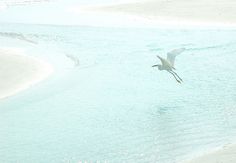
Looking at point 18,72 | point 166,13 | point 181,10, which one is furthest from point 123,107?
point 181,10

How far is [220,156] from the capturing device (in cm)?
858

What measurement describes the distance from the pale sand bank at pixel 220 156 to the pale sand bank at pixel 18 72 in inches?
250

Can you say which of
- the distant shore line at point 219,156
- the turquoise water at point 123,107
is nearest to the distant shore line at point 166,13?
the turquoise water at point 123,107

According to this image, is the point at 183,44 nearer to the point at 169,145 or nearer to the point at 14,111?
the point at 14,111

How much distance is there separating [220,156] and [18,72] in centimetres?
847

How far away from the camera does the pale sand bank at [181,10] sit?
26.7 m

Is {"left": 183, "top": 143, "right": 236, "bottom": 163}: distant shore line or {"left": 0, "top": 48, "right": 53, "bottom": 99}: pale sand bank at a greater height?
{"left": 0, "top": 48, "right": 53, "bottom": 99}: pale sand bank

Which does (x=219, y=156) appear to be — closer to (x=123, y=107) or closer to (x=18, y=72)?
(x=123, y=107)

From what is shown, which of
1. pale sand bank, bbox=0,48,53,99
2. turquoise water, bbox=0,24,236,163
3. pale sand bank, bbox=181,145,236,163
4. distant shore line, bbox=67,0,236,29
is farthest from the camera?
distant shore line, bbox=67,0,236,29

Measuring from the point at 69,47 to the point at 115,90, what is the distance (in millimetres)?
7281

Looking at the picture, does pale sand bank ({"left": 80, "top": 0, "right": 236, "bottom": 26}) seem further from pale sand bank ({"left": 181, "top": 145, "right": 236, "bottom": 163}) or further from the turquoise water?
pale sand bank ({"left": 181, "top": 145, "right": 236, "bottom": 163})

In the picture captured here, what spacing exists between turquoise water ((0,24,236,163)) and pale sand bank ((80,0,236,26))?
19.5 ft

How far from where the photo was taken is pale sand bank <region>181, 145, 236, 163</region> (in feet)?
27.4

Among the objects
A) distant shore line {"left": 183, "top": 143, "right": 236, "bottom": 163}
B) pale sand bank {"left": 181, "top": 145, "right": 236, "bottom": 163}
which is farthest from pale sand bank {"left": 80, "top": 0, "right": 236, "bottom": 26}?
pale sand bank {"left": 181, "top": 145, "right": 236, "bottom": 163}
